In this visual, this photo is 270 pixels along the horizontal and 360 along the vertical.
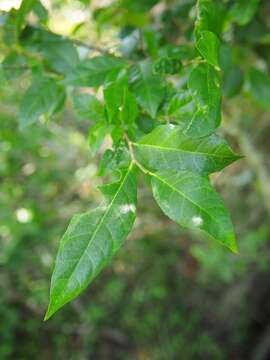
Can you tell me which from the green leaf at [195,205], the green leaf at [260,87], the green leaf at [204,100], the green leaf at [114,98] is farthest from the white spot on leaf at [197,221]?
the green leaf at [260,87]

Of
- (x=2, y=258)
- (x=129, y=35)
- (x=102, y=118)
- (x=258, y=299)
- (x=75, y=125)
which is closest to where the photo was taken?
(x=102, y=118)

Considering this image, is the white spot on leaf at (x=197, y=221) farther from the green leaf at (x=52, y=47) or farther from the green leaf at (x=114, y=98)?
the green leaf at (x=52, y=47)

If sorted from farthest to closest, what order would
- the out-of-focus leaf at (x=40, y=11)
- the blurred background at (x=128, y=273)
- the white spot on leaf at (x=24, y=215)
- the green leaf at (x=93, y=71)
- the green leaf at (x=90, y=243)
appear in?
1. the blurred background at (x=128, y=273)
2. the white spot on leaf at (x=24, y=215)
3. the out-of-focus leaf at (x=40, y=11)
4. the green leaf at (x=93, y=71)
5. the green leaf at (x=90, y=243)

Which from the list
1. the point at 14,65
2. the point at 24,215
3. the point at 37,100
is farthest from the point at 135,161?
the point at 24,215

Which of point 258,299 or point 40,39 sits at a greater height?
point 40,39

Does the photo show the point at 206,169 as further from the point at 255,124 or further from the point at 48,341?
the point at 48,341

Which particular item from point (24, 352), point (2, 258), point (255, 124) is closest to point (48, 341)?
point (24, 352)

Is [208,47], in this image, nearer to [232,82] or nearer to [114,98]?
[114,98]
